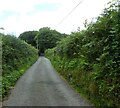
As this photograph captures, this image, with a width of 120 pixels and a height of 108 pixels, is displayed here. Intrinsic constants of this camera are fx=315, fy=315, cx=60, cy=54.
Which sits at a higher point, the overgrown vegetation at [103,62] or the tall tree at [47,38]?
the tall tree at [47,38]

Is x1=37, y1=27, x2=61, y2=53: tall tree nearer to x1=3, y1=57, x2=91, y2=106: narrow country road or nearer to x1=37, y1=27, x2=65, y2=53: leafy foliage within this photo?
x1=37, y1=27, x2=65, y2=53: leafy foliage

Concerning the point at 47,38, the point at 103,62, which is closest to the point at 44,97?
the point at 103,62

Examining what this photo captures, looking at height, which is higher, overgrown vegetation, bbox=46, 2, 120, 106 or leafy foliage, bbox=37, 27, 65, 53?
leafy foliage, bbox=37, 27, 65, 53

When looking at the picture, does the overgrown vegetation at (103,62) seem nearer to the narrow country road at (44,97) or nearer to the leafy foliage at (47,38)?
the narrow country road at (44,97)

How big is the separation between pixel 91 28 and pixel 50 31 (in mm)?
77188

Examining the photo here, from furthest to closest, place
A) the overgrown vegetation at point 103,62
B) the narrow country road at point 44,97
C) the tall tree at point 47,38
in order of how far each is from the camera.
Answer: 1. the tall tree at point 47,38
2. the narrow country road at point 44,97
3. the overgrown vegetation at point 103,62

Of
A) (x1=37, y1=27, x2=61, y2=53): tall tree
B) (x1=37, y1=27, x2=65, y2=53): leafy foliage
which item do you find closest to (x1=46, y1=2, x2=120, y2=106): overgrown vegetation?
(x1=37, y1=27, x2=61, y2=53): tall tree

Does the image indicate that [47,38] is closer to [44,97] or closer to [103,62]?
[44,97]

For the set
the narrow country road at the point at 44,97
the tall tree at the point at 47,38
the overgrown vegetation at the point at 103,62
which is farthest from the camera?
the tall tree at the point at 47,38

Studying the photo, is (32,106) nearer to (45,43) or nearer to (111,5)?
(111,5)

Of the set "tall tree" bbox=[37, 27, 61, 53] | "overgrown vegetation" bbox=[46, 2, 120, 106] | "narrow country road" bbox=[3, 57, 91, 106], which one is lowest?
"narrow country road" bbox=[3, 57, 91, 106]

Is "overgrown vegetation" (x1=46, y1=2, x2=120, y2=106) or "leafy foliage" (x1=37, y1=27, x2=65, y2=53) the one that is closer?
"overgrown vegetation" (x1=46, y1=2, x2=120, y2=106)

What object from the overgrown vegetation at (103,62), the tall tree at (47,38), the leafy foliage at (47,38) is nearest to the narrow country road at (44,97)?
the overgrown vegetation at (103,62)

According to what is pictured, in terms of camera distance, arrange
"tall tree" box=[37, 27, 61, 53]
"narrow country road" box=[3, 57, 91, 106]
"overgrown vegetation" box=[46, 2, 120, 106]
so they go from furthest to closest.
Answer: "tall tree" box=[37, 27, 61, 53], "narrow country road" box=[3, 57, 91, 106], "overgrown vegetation" box=[46, 2, 120, 106]
